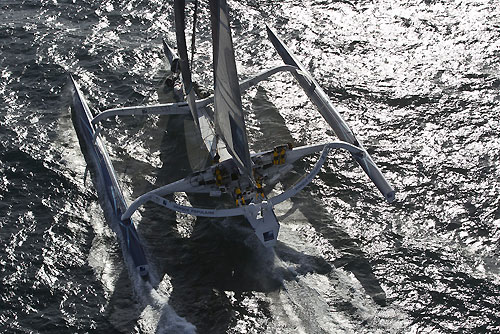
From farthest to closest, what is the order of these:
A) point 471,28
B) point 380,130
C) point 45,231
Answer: point 471,28
point 380,130
point 45,231

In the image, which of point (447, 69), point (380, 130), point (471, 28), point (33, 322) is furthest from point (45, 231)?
point (471, 28)

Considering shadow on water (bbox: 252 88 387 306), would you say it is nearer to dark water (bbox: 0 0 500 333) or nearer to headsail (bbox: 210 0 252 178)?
dark water (bbox: 0 0 500 333)

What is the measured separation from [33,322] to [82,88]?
9902 mm

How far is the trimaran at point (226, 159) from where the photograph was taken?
15992 mm

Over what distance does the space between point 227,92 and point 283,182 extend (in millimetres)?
4420

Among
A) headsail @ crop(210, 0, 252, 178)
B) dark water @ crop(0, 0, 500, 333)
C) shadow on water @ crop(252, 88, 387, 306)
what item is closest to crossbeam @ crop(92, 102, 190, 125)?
dark water @ crop(0, 0, 500, 333)

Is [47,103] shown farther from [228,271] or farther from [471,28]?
[471,28]

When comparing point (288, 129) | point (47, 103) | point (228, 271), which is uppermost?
point (47, 103)

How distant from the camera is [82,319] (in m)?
16.3

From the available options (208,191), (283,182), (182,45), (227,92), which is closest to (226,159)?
(208,191)

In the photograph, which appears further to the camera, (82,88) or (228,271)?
(82,88)

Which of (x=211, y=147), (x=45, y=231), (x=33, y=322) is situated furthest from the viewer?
(x=211, y=147)

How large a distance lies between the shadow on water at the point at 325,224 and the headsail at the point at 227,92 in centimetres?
274

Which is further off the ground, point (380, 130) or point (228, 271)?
point (380, 130)
